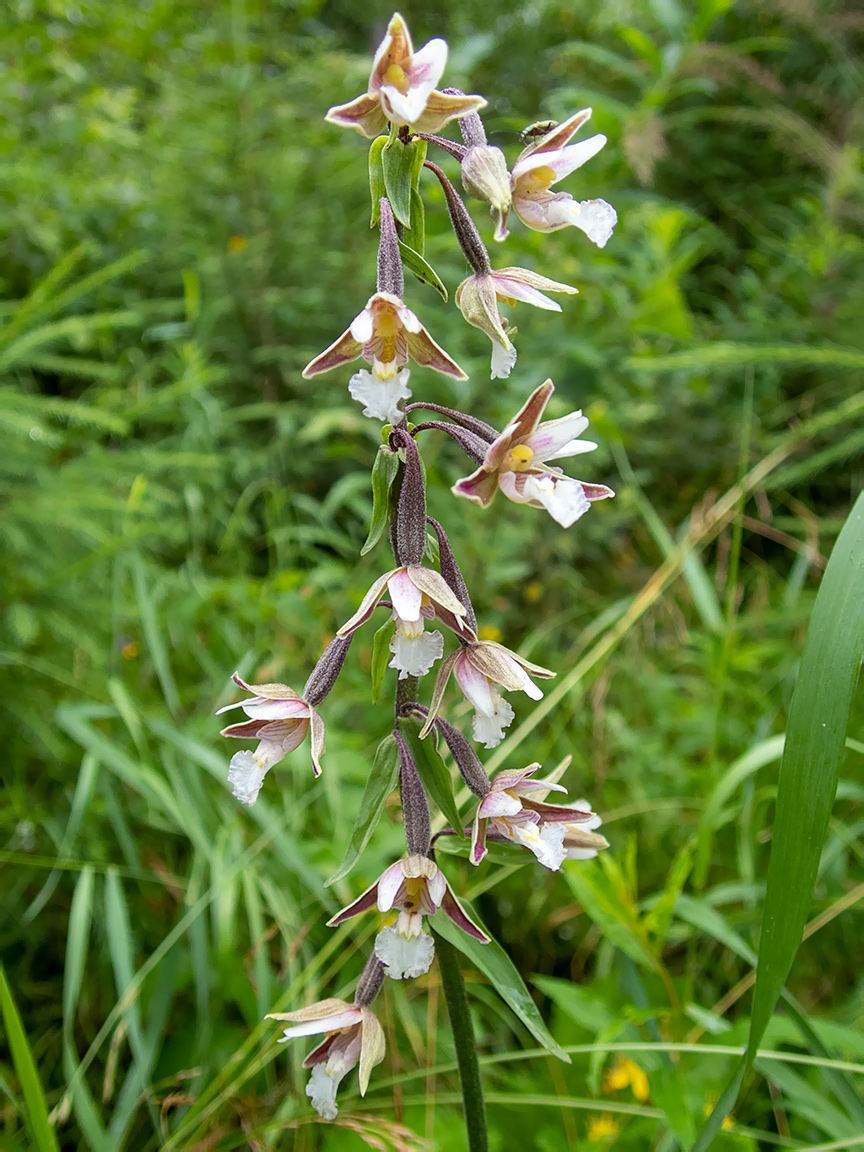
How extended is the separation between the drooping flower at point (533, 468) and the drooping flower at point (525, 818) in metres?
0.28

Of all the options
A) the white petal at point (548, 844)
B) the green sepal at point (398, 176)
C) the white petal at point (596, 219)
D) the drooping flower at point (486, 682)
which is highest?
the green sepal at point (398, 176)

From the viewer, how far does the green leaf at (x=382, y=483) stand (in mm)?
853

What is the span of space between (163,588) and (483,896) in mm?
1201

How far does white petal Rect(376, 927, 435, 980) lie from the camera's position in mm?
833

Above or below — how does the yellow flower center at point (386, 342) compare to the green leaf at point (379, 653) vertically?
above

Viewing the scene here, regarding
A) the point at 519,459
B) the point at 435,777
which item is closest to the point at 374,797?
the point at 435,777

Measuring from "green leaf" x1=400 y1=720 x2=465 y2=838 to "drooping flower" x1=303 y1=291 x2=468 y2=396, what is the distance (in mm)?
381

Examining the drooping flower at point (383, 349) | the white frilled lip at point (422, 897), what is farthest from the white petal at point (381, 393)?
the white frilled lip at point (422, 897)

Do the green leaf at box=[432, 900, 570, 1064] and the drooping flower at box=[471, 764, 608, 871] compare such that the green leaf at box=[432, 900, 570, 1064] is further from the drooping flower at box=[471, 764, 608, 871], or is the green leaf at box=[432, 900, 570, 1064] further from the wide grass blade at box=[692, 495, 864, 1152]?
the wide grass blade at box=[692, 495, 864, 1152]

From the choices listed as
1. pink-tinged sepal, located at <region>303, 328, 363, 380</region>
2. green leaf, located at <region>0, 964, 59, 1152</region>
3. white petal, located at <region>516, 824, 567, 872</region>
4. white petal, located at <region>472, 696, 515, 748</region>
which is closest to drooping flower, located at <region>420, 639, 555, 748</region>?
white petal, located at <region>472, 696, 515, 748</region>

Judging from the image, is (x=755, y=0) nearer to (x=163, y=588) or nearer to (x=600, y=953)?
(x=163, y=588)

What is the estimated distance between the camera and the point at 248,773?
897mm

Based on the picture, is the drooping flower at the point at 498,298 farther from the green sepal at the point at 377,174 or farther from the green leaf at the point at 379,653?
the green leaf at the point at 379,653

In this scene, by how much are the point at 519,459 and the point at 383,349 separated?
0.60 feet
